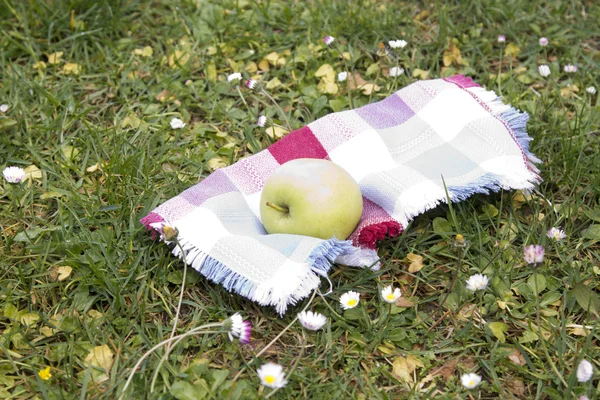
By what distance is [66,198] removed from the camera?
92.0 inches

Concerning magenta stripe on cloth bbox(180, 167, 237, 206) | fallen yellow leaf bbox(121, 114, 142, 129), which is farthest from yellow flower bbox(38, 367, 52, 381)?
fallen yellow leaf bbox(121, 114, 142, 129)

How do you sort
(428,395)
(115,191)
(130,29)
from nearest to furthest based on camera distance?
(428,395)
(115,191)
(130,29)

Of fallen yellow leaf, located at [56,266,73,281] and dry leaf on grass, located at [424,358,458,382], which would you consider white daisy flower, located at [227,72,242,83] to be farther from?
dry leaf on grass, located at [424,358,458,382]

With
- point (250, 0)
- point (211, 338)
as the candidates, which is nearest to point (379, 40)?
point (250, 0)

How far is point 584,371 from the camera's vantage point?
64.4 inches

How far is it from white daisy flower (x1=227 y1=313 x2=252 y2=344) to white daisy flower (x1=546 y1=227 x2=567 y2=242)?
3.26 ft

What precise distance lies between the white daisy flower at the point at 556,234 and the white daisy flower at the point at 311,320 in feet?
2.62

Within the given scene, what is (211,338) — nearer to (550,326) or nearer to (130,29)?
(550,326)

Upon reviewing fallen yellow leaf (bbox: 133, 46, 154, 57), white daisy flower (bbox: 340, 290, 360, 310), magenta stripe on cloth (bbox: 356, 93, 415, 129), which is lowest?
white daisy flower (bbox: 340, 290, 360, 310)

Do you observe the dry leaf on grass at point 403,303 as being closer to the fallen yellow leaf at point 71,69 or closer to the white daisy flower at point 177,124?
the white daisy flower at point 177,124

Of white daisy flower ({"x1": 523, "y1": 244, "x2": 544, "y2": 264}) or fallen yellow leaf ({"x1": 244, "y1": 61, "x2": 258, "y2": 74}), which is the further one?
fallen yellow leaf ({"x1": 244, "y1": 61, "x2": 258, "y2": 74})

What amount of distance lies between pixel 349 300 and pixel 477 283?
0.36 metres

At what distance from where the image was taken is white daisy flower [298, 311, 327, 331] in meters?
1.76

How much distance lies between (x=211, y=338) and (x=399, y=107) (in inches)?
44.3
